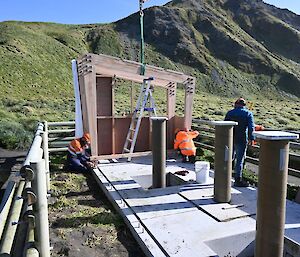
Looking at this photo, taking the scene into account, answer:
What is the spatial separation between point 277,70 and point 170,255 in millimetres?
99952

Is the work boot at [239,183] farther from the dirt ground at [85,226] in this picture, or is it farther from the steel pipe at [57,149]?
the steel pipe at [57,149]

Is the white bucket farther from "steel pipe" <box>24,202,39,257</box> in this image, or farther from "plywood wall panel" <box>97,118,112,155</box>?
"steel pipe" <box>24,202,39,257</box>

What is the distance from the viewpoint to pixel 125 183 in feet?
23.2

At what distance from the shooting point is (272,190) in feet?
12.2

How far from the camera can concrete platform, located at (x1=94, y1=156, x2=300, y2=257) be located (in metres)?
4.38

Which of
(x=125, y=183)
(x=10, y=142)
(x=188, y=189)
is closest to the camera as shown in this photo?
(x=188, y=189)

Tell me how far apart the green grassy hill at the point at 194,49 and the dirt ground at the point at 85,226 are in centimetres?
4707

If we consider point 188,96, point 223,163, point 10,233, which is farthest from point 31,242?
point 188,96

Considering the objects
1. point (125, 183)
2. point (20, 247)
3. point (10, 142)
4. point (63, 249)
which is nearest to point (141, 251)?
point (63, 249)

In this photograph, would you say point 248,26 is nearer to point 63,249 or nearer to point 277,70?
point 277,70

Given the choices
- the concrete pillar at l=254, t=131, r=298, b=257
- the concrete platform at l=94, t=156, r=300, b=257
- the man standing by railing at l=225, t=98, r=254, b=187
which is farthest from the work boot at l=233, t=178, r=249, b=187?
the concrete pillar at l=254, t=131, r=298, b=257

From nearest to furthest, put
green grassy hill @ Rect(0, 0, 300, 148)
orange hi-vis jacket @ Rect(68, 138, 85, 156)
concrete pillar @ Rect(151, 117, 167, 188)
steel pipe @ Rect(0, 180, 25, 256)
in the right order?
steel pipe @ Rect(0, 180, 25, 256)
concrete pillar @ Rect(151, 117, 167, 188)
orange hi-vis jacket @ Rect(68, 138, 85, 156)
green grassy hill @ Rect(0, 0, 300, 148)

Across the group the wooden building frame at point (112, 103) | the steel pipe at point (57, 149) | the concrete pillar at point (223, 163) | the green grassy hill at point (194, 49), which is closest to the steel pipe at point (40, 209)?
the concrete pillar at point (223, 163)

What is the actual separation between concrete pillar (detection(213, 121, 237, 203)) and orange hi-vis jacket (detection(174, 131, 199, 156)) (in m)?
3.18
